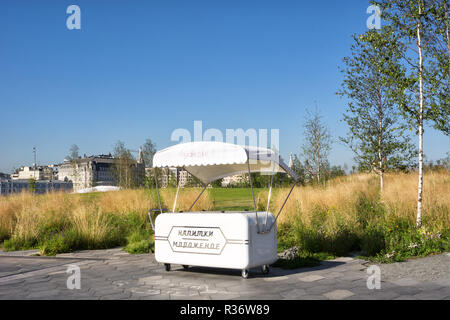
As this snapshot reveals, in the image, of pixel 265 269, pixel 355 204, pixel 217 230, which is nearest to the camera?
pixel 217 230

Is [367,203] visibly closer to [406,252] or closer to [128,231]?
[406,252]

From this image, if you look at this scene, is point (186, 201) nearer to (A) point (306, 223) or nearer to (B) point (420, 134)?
(A) point (306, 223)

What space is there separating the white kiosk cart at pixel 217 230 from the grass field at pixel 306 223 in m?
1.39

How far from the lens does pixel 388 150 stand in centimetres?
1534

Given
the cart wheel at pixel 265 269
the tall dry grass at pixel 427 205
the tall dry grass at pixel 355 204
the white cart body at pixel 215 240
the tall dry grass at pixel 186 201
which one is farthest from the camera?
the tall dry grass at pixel 186 201

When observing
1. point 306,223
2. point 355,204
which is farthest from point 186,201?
point 355,204

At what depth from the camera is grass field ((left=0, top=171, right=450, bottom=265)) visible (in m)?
8.45

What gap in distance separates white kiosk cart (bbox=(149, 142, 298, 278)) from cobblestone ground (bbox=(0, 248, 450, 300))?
0.31 metres

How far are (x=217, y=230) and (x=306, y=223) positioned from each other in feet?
14.5

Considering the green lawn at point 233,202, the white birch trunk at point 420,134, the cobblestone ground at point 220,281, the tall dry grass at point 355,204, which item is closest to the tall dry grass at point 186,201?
the green lawn at point 233,202

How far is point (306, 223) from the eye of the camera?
10.3 meters

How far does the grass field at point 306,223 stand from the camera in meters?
8.45

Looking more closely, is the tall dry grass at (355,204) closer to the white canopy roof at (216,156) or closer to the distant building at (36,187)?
the white canopy roof at (216,156)

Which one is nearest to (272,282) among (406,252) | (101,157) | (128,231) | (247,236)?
(247,236)
